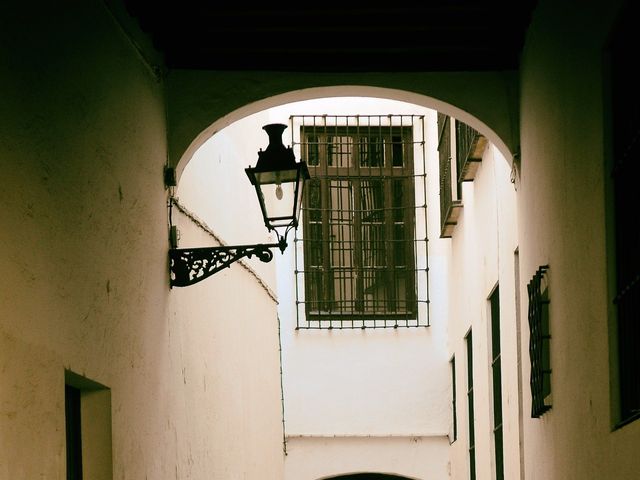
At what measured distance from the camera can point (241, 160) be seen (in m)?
13.0

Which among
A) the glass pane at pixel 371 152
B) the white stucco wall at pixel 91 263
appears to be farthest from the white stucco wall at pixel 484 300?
the white stucco wall at pixel 91 263

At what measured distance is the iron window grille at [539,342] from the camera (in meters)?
7.61

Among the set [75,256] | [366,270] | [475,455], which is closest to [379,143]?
[366,270]

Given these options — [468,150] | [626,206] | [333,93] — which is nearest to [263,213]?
[333,93]

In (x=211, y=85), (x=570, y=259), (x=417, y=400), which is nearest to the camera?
(x=570, y=259)

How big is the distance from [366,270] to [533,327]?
8641mm

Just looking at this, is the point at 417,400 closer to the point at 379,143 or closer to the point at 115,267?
the point at 379,143

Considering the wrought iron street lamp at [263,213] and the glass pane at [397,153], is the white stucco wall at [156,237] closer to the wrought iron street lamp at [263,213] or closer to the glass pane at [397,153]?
the wrought iron street lamp at [263,213]

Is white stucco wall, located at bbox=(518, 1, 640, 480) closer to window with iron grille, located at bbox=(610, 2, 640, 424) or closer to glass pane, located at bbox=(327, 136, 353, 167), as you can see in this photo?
window with iron grille, located at bbox=(610, 2, 640, 424)

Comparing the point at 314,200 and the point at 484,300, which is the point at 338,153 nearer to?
the point at 314,200

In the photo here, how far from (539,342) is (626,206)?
2.15 metres

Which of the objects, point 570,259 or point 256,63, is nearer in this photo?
point 570,259

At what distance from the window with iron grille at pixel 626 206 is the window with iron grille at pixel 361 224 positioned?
1049 cm

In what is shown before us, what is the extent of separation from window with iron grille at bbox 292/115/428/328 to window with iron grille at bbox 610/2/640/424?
34.4 ft
